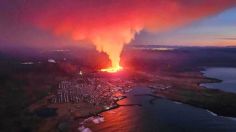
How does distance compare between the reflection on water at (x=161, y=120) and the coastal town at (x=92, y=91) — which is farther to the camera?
the coastal town at (x=92, y=91)

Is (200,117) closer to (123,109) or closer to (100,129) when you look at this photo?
(123,109)

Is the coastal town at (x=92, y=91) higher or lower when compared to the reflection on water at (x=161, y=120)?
higher

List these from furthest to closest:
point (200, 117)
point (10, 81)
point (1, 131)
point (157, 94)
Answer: point (10, 81) → point (157, 94) → point (200, 117) → point (1, 131)

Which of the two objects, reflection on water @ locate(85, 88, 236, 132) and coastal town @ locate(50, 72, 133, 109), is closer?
reflection on water @ locate(85, 88, 236, 132)

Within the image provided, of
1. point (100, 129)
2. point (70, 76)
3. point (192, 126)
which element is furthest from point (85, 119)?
point (70, 76)

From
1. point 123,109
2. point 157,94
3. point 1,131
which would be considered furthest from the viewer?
point 157,94

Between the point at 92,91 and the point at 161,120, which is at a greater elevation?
the point at 92,91

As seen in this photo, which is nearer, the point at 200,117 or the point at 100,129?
the point at 100,129

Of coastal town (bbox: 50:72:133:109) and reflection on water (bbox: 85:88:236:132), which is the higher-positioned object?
coastal town (bbox: 50:72:133:109)
